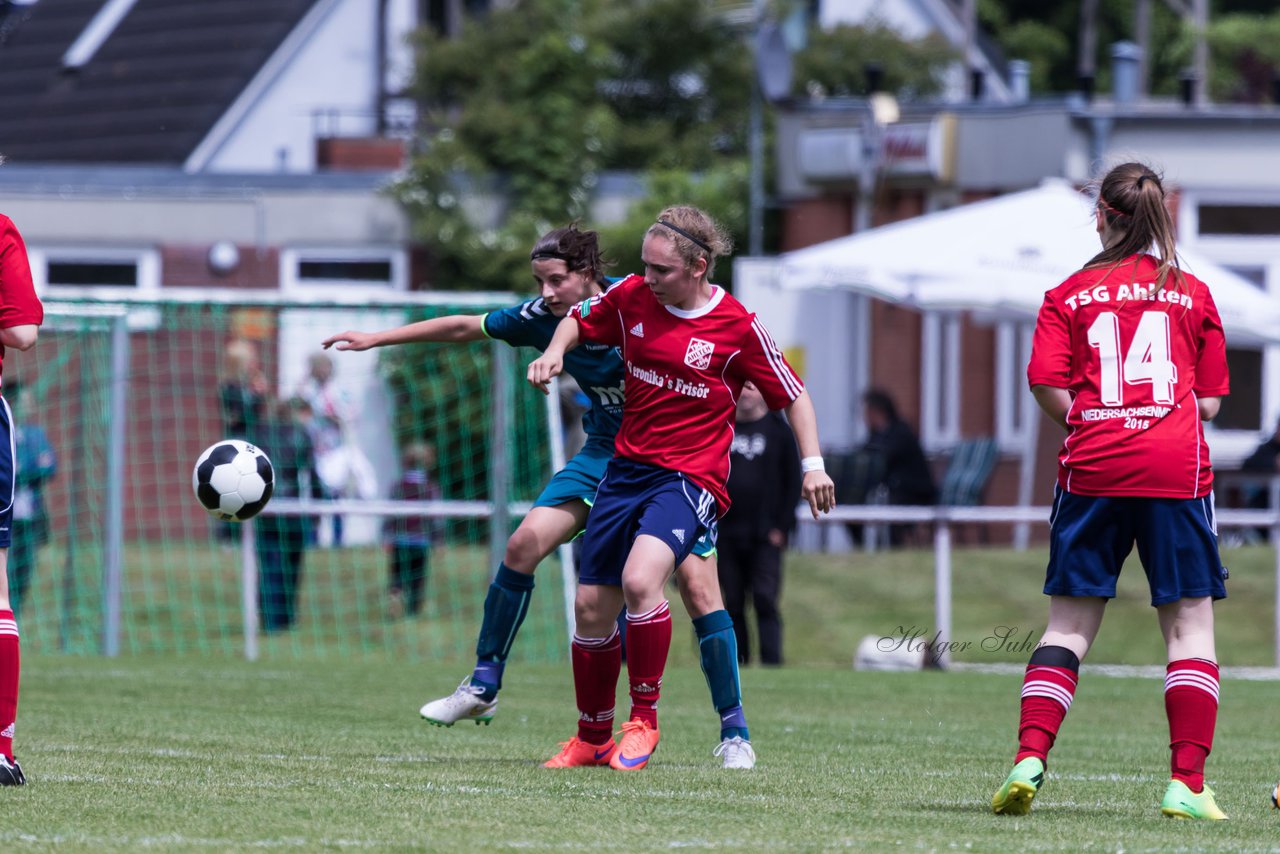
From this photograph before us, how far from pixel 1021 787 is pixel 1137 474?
2.88 feet

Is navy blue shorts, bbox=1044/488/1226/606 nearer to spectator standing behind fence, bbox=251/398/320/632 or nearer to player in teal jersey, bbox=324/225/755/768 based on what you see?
player in teal jersey, bbox=324/225/755/768

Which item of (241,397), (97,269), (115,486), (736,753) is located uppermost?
(97,269)

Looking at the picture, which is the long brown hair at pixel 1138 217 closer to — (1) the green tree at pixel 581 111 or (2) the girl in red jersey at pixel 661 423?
(2) the girl in red jersey at pixel 661 423

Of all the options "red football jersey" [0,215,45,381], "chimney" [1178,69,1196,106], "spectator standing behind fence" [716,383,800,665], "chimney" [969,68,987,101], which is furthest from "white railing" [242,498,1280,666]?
"chimney" [969,68,987,101]

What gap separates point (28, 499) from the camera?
14570mm

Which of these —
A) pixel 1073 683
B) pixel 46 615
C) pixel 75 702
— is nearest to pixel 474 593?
pixel 46 615

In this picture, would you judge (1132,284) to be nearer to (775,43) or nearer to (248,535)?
(248,535)

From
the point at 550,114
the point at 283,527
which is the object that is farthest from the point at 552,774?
the point at 550,114

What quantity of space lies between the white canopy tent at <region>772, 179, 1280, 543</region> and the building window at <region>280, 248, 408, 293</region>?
9.18 metres

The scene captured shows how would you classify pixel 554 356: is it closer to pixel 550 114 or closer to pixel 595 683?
pixel 595 683

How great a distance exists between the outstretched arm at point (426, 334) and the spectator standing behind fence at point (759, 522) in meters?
6.09

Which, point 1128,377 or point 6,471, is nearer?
point 1128,377

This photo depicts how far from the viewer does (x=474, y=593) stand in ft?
54.7

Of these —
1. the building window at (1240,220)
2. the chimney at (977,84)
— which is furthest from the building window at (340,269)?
the building window at (1240,220)
